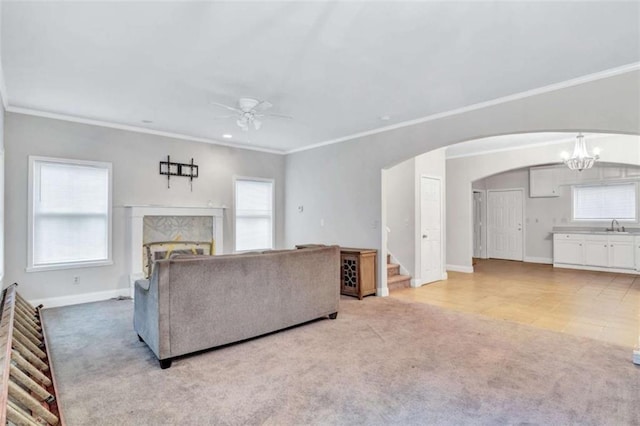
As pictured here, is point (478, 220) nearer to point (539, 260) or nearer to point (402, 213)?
point (539, 260)

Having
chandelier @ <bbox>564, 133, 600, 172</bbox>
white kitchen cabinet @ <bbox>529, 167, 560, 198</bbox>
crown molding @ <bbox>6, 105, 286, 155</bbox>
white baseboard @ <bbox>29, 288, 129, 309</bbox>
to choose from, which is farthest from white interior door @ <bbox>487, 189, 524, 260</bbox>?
white baseboard @ <bbox>29, 288, 129, 309</bbox>

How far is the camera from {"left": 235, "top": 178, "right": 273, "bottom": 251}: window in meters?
6.78

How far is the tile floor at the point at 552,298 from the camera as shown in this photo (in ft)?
13.2

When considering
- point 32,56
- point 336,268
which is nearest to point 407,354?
point 336,268

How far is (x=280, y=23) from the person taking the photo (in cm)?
248

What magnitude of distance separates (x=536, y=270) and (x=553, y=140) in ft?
10.0

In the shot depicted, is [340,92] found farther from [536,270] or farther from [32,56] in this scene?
[536,270]

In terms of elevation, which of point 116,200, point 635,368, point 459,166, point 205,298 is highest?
point 459,166

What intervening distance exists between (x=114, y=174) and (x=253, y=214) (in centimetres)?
256

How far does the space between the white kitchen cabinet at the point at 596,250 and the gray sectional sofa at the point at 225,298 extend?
7.04 meters

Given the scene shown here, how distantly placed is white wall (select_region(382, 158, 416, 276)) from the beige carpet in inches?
96.6

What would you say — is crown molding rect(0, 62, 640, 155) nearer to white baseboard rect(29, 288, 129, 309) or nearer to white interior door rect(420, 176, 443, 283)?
white interior door rect(420, 176, 443, 283)

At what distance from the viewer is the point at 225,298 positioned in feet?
10.8

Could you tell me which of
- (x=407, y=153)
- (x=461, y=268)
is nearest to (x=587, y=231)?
(x=461, y=268)
